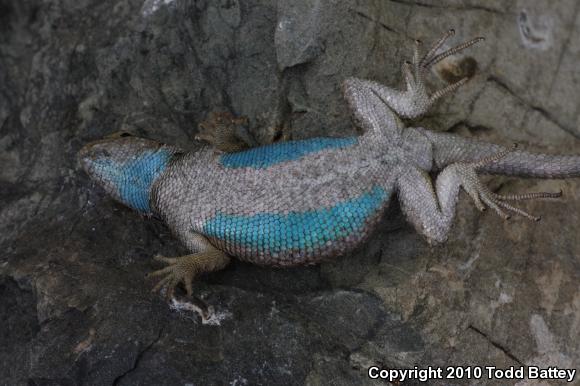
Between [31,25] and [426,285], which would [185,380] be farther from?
[31,25]

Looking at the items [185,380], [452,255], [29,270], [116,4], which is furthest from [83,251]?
[452,255]

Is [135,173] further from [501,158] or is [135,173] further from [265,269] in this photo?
[501,158]

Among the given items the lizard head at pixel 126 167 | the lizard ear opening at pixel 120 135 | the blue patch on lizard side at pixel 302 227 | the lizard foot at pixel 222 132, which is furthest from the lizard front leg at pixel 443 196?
the lizard ear opening at pixel 120 135

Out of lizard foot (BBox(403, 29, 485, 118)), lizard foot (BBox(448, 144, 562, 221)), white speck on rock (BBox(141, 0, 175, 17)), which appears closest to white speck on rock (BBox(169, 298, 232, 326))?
lizard foot (BBox(448, 144, 562, 221))

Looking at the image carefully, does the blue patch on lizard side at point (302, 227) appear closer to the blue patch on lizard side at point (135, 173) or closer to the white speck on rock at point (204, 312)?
the white speck on rock at point (204, 312)

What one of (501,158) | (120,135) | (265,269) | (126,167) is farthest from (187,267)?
(501,158)

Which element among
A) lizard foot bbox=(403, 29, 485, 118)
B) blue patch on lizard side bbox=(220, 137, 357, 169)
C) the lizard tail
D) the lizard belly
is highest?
lizard foot bbox=(403, 29, 485, 118)

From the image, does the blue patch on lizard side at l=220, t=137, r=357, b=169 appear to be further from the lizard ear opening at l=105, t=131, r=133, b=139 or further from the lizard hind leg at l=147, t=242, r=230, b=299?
the lizard ear opening at l=105, t=131, r=133, b=139

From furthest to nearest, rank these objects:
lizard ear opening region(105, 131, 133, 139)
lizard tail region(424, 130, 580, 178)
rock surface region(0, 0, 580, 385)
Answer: lizard ear opening region(105, 131, 133, 139) < lizard tail region(424, 130, 580, 178) < rock surface region(0, 0, 580, 385)
